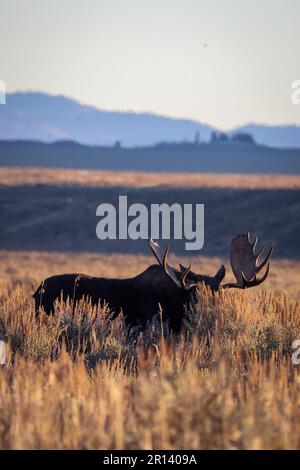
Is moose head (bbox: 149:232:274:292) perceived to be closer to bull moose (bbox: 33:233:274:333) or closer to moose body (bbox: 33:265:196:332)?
bull moose (bbox: 33:233:274:333)

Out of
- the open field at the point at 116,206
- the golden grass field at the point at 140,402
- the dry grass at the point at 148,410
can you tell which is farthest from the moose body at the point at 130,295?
the open field at the point at 116,206

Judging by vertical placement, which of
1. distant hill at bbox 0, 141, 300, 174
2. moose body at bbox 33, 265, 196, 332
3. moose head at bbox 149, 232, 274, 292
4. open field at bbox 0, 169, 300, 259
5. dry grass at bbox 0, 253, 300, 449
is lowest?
dry grass at bbox 0, 253, 300, 449

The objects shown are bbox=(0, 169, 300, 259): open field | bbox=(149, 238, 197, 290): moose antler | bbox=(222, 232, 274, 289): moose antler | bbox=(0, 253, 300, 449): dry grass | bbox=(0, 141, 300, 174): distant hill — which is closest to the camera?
bbox=(0, 253, 300, 449): dry grass

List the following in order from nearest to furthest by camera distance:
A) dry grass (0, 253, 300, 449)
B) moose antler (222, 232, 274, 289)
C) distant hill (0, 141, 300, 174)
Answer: dry grass (0, 253, 300, 449) → moose antler (222, 232, 274, 289) → distant hill (0, 141, 300, 174)

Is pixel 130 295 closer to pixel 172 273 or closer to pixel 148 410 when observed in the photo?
pixel 172 273

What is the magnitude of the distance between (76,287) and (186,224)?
1717 inches

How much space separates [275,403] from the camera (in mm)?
6566

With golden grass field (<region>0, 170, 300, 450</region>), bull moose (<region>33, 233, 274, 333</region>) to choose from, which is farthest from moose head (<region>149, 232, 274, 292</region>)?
golden grass field (<region>0, 170, 300, 450</region>)

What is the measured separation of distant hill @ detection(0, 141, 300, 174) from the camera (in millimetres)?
107750

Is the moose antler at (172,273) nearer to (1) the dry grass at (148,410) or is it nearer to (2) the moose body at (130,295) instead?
(2) the moose body at (130,295)

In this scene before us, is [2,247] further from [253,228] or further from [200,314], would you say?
[200,314]

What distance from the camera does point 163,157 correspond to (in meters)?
115

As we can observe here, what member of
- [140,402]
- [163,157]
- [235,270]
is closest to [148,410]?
[140,402]

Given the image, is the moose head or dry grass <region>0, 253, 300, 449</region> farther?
the moose head
